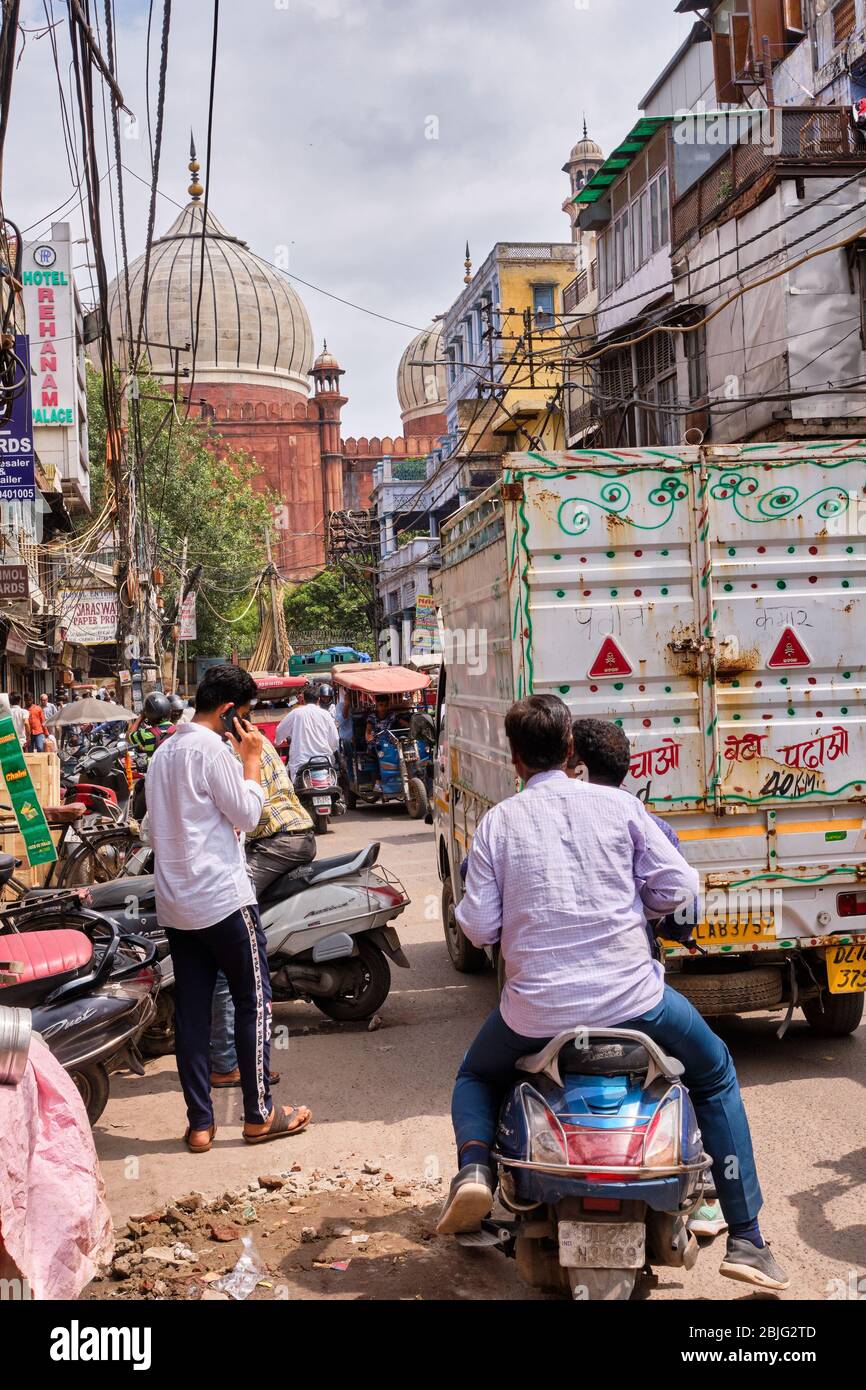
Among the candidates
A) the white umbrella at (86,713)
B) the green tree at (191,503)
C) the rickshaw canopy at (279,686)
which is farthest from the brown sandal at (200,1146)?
the green tree at (191,503)

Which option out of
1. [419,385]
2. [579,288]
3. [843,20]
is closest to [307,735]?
[843,20]

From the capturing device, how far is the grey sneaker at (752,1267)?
3.42 meters

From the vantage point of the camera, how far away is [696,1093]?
11.6 ft

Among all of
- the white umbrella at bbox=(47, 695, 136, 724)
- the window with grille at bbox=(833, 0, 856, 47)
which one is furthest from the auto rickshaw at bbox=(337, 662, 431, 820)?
the window with grille at bbox=(833, 0, 856, 47)

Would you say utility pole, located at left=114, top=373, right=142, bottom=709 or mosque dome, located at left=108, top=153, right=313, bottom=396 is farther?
mosque dome, located at left=108, top=153, right=313, bottom=396

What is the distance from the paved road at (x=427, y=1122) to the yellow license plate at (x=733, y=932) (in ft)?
2.11

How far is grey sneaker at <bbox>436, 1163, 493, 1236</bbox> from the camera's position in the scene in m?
3.27

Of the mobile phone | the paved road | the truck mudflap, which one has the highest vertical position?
the mobile phone

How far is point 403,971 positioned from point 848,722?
3.71 meters

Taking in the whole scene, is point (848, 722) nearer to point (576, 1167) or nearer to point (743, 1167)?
point (743, 1167)

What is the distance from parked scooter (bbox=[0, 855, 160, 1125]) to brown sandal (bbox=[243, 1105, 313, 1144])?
65 cm

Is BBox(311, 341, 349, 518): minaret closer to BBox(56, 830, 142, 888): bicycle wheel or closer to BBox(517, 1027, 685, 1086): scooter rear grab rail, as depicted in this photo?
BBox(56, 830, 142, 888): bicycle wheel

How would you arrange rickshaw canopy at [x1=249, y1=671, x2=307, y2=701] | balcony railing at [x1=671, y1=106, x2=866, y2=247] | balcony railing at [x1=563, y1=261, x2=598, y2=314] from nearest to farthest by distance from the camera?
balcony railing at [x1=671, y1=106, x2=866, y2=247] < rickshaw canopy at [x1=249, y1=671, x2=307, y2=701] < balcony railing at [x1=563, y1=261, x2=598, y2=314]

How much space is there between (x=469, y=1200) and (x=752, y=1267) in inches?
31.4
